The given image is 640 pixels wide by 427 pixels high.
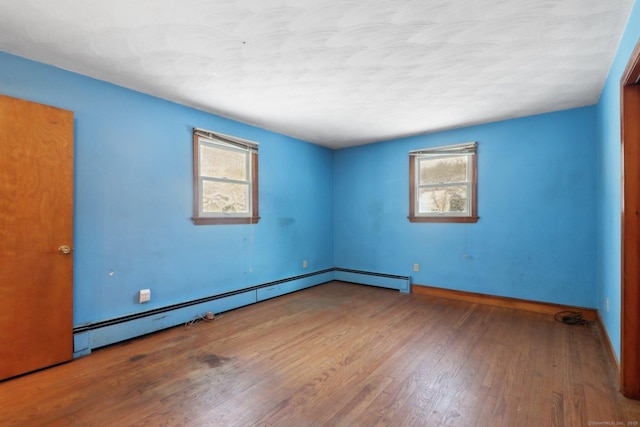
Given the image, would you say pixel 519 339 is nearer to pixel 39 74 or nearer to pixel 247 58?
pixel 247 58

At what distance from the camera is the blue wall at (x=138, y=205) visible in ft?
8.16

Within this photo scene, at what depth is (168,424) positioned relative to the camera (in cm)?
163

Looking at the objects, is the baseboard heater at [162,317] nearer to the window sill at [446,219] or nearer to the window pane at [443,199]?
the window sill at [446,219]

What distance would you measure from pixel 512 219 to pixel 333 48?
10.3ft

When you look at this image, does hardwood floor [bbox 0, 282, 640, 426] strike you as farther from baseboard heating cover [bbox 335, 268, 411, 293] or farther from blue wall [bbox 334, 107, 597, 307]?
baseboard heating cover [bbox 335, 268, 411, 293]

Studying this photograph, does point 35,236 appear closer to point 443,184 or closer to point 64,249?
point 64,249

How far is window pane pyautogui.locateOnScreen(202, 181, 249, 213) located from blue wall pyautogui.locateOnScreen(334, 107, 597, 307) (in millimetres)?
2227

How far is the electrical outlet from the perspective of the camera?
2854 millimetres

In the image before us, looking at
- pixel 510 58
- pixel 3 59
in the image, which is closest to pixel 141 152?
pixel 3 59

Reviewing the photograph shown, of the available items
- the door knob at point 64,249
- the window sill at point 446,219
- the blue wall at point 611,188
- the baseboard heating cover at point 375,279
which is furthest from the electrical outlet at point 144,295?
the blue wall at point 611,188

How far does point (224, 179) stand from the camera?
3.63 m

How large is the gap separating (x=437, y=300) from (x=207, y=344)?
307 centimetres

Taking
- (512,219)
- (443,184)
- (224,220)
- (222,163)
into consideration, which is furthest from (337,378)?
(443,184)

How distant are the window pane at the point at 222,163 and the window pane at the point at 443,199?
2697 millimetres
